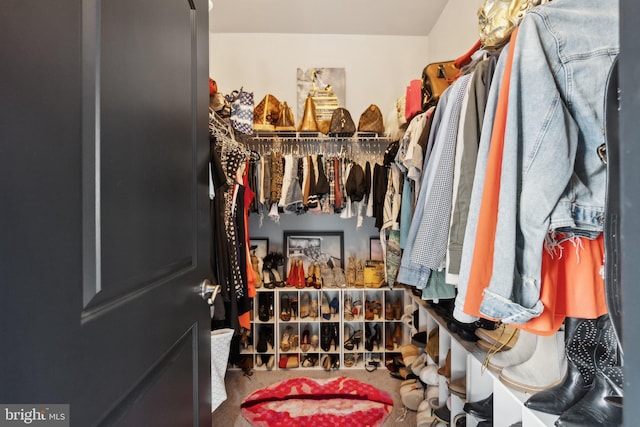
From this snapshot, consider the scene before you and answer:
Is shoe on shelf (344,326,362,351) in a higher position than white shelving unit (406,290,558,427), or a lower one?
lower

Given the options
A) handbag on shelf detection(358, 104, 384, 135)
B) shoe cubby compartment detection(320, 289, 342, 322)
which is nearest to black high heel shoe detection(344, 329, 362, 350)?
shoe cubby compartment detection(320, 289, 342, 322)

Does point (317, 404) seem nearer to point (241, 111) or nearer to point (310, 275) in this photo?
point (310, 275)

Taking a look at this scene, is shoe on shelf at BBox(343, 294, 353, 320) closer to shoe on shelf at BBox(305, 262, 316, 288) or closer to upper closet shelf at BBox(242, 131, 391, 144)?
shoe on shelf at BBox(305, 262, 316, 288)

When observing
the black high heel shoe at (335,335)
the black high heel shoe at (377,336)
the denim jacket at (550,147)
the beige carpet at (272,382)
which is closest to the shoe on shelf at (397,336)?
the black high heel shoe at (377,336)

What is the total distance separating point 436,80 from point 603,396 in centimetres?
130

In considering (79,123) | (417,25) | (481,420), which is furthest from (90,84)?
(417,25)

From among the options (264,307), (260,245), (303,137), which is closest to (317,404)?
(264,307)

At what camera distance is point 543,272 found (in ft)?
2.16

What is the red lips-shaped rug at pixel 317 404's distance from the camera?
177 centimetres

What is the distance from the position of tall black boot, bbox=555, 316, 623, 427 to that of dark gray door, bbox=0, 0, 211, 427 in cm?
91

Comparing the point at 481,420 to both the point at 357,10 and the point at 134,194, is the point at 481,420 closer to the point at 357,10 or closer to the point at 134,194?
the point at 134,194

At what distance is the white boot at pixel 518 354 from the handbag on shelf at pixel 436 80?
1.05 metres

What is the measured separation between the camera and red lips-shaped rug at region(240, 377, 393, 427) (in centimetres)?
177

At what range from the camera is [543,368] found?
88cm
